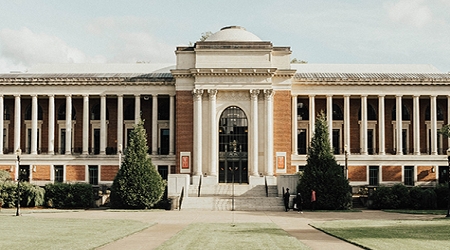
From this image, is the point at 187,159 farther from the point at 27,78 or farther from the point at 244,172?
the point at 27,78

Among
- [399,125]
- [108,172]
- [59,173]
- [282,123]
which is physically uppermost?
[282,123]

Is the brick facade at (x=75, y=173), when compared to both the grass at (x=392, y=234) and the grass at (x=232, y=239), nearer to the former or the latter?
the grass at (x=232, y=239)

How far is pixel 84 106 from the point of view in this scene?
4991 cm

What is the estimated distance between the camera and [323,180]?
34.8 metres

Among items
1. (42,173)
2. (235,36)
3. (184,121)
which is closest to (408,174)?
(235,36)

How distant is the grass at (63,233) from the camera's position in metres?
16.2

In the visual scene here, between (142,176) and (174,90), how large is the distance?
1649 centimetres

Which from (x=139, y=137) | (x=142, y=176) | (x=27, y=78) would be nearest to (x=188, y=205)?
(x=142, y=176)

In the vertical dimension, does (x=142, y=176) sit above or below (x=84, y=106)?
below

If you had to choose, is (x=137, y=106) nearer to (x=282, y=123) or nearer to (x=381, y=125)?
(x=282, y=123)

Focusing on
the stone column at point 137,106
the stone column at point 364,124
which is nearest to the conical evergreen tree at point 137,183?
the stone column at point 137,106

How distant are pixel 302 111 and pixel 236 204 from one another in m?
19.7

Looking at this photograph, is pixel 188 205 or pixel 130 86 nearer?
pixel 188 205

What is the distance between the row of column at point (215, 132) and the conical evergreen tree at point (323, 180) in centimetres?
911
